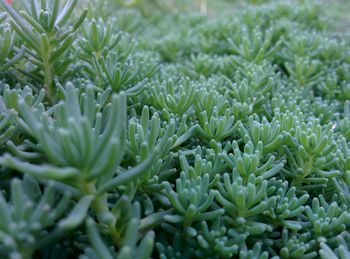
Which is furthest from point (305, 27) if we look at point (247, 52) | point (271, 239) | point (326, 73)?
point (271, 239)

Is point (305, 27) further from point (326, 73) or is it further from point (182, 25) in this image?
point (182, 25)

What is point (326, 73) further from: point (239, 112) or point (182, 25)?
point (182, 25)

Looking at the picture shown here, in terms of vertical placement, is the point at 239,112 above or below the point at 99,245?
above

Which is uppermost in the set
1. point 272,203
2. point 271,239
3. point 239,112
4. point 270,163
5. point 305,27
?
point 305,27

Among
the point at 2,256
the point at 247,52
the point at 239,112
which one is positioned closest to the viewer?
the point at 2,256

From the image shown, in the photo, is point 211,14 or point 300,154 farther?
point 211,14

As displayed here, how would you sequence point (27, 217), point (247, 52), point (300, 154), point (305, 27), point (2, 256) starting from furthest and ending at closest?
point (305, 27) < point (247, 52) < point (300, 154) < point (2, 256) < point (27, 217)
